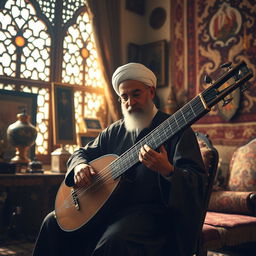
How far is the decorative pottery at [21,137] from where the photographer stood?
12.3 ft

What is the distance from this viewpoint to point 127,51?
5.46 metres

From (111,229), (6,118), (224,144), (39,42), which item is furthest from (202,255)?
(39,42)

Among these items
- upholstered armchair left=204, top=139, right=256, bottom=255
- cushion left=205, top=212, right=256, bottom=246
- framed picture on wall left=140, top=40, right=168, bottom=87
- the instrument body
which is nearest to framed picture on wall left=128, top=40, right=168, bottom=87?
framed picture on wall left=140, top=40, right=168, bottom=87

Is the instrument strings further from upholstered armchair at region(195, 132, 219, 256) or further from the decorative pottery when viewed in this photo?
the decorative pottery

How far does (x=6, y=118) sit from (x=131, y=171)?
97.1 inches

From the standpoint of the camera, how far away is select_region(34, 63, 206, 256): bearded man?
1.85 meters

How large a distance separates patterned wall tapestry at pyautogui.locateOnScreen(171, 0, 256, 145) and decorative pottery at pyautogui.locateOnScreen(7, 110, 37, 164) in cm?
198

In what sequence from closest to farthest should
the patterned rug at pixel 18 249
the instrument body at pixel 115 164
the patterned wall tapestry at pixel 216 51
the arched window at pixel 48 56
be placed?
1. the instrument body at pixel 115 164
2. the patterned rug at pixel 18 249
3. the patterned wall tapestry at pixel 216 51
4. the arched window at pixel 48 56

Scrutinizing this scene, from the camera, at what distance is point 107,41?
5070 mm

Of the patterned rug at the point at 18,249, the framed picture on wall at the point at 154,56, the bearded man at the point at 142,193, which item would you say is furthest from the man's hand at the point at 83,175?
the framed picture on wall at the point at 154,56

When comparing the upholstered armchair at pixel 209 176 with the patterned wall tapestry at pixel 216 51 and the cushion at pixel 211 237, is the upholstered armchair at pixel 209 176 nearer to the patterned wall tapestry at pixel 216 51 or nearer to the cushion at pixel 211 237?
the cushion at pixel 211 237

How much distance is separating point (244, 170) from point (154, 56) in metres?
2.37

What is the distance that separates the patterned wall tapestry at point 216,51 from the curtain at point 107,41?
0.78 m

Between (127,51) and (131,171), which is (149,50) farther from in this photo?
(131,171)
